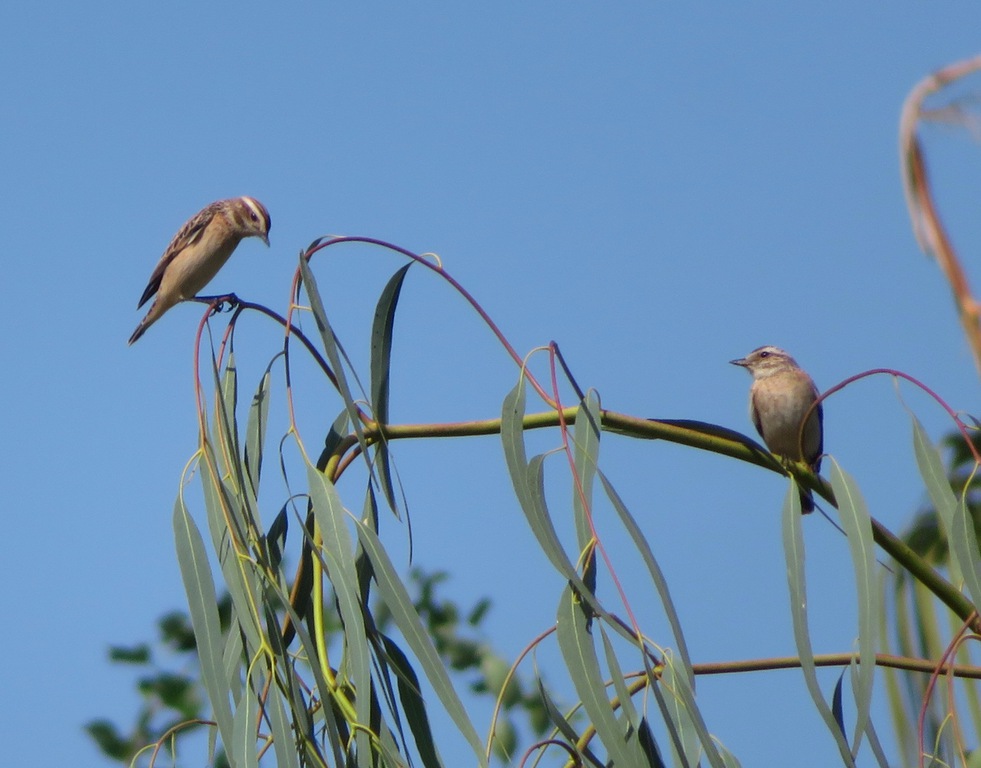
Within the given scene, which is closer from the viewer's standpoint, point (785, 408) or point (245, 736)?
point (245, 736)

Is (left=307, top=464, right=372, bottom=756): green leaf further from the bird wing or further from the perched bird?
the bird wing

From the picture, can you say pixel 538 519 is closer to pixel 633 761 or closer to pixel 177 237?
pixel 633 761

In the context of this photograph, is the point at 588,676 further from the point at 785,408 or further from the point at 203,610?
the point at 785,408

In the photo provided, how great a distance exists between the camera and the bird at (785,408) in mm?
5828

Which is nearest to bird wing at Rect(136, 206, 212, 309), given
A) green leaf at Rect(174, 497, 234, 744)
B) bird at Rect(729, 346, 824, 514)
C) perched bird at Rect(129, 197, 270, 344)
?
perched bird at Rect(129, 197, 270, 344)

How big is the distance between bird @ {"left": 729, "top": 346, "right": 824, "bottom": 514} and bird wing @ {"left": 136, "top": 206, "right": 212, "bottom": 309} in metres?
2.78

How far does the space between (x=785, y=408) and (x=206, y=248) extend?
277cm

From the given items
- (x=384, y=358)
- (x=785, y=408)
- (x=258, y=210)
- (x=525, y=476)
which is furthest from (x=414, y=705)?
(x=258, y=210)

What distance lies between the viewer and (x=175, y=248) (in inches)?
245

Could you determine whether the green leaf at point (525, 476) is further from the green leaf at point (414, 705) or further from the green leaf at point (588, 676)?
the green leaf at point (414, 705)

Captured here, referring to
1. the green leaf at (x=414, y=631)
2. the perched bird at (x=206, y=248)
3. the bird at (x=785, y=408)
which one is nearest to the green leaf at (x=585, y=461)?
the green leaf at (x=414, y=631)

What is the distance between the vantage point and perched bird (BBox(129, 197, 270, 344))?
19.1 feet

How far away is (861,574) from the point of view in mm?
2539

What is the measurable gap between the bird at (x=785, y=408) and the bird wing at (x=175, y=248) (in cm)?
278
